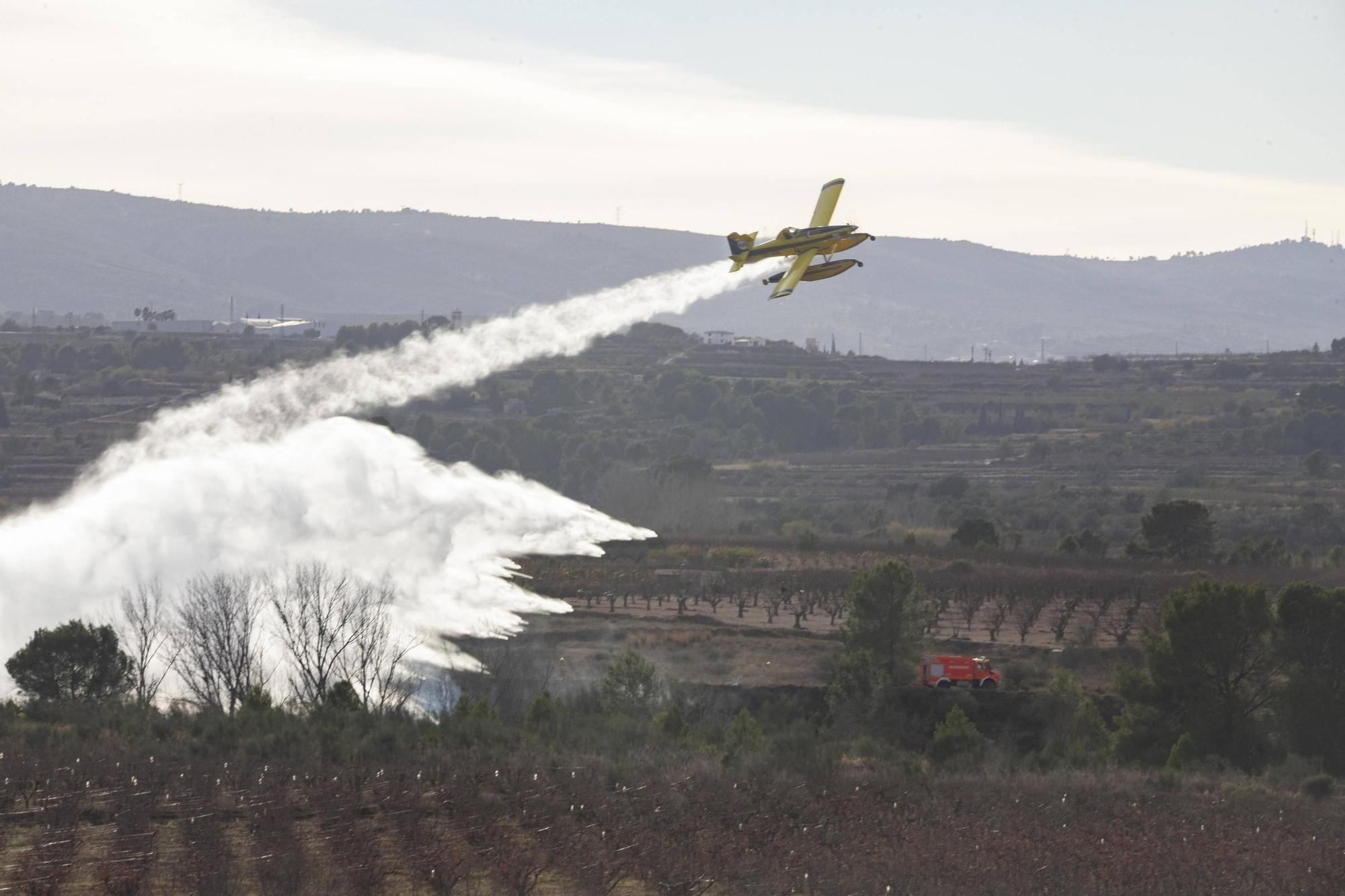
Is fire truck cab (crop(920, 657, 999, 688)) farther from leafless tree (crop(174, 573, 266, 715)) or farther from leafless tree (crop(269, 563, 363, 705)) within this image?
leafless tree (crop(174, 573, 266, 715))

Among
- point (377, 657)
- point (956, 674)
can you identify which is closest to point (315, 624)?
point (377, 657)

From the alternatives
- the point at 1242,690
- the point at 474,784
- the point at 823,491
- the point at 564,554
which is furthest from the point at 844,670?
the point at 823,491

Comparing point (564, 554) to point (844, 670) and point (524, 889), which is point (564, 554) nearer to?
point (844, 670)

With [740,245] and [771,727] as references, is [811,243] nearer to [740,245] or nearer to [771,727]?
[740,245]

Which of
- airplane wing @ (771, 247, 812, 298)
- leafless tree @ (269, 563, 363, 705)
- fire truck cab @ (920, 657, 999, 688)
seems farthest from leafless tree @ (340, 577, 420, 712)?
fire truck cab @ (920, 657, 999, 688)

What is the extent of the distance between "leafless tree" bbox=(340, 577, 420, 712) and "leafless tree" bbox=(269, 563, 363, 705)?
0.80 feet

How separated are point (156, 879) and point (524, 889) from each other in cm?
615

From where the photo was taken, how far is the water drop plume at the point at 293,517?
6569 centimetres

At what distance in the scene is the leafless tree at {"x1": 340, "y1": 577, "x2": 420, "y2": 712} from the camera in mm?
55125

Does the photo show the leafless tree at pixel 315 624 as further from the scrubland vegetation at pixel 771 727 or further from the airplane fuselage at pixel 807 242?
the airplane fuselage at pixel 807 242

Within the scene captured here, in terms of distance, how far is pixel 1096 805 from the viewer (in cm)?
4022

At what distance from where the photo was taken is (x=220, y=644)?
178 ft

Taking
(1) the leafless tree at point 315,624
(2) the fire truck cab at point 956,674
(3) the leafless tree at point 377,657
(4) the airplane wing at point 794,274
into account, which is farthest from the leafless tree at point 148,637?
(2) the fire truck cab at point 956,674

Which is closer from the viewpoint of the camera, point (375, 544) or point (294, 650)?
point (294, 650)
